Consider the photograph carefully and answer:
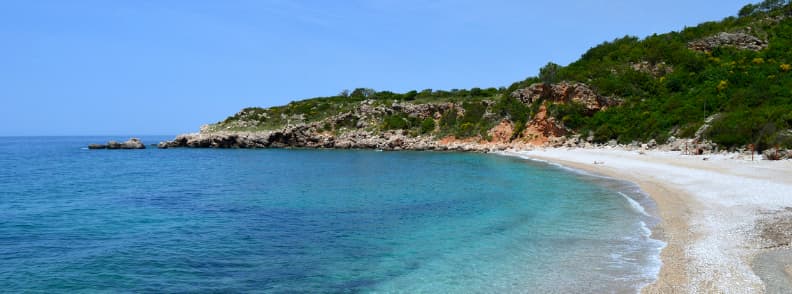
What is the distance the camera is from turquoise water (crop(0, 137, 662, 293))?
34.0 feet

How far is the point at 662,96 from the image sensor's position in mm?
53938

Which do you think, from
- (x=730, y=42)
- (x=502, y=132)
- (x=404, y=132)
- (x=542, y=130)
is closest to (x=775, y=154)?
(x=542, y=130)

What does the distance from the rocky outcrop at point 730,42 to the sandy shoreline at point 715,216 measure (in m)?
37.1

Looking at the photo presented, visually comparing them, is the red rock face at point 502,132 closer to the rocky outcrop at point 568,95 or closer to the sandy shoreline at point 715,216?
the rocky outcrop at point 568,95

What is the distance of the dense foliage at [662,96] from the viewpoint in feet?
122

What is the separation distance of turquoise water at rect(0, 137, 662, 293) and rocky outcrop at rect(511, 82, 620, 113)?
32.3 m

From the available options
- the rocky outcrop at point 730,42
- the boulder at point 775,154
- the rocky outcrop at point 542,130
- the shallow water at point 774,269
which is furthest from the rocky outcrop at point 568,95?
the shallow water at point 774,269

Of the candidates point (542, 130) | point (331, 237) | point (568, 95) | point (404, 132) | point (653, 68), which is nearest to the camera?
point (331, 237)

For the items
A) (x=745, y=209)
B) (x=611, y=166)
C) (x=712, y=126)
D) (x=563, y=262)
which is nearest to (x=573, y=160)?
(x=611, y=166)

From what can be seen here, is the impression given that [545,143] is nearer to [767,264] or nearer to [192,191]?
[192,191]

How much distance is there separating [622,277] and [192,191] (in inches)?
872

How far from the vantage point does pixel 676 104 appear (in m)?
48.0

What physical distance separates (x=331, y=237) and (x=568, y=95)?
165 ft

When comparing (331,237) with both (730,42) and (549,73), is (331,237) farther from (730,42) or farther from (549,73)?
(730,42)
